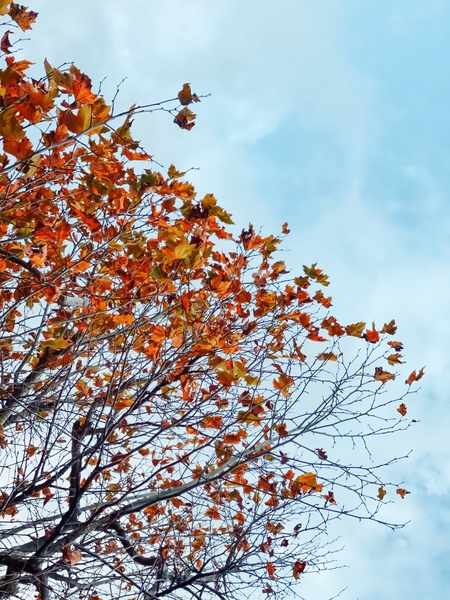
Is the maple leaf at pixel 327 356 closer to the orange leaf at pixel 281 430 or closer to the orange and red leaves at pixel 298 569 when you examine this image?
the orange leaf at pixel 281 430

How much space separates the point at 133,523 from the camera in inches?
153

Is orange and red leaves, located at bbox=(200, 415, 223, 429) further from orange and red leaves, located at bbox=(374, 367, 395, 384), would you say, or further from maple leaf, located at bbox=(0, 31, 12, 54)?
maple leaf, located at bbox=(0, 31, 12, 54)

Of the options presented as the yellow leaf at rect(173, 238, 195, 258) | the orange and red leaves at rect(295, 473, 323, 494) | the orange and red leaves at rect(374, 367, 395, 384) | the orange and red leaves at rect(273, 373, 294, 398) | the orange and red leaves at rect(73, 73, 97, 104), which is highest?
Answer: the orange and red leaves at rect(374, 367, 395, 384)

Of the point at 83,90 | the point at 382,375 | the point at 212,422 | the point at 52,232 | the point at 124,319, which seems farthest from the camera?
the point at 382,375

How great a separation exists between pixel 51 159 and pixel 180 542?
118 inches

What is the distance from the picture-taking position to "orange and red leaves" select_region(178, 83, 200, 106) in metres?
2.28

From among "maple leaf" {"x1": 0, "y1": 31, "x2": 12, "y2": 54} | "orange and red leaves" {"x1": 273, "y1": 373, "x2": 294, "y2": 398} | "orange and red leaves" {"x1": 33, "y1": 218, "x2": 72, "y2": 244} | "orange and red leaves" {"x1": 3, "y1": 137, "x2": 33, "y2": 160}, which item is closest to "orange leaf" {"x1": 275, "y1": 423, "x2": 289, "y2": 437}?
"orange and red leaves" {"x1": 273, "y1": 373, "x2": 294, "y2": 398}

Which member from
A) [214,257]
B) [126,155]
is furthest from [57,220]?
[214,257]

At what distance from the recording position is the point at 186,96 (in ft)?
7.55

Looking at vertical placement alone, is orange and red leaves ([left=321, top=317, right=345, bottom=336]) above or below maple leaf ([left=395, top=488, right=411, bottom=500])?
above

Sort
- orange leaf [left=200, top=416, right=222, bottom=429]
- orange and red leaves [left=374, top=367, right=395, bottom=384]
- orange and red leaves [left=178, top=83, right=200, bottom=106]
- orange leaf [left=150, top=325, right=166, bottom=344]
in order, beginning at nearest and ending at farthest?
1. orange and red leaves [left=178, top=83, right=200, bottom=106]
2. orange leaf [left=150, top=325, right=166, bottom=344]
3. orange leaf [left=200, top=416, right=222, bottom=429]
4. orange and red leaves [left=374, top=367, right=395, bottom=384]

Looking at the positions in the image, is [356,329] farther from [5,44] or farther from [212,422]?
[5,44]

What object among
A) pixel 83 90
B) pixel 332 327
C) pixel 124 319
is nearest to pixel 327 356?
pixel 332 327

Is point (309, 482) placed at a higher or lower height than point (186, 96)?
lower
